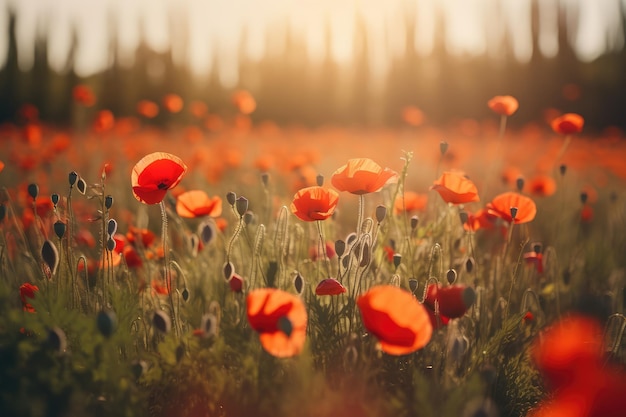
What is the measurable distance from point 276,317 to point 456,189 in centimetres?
83

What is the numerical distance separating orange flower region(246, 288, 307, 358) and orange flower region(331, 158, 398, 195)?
532 millimetres

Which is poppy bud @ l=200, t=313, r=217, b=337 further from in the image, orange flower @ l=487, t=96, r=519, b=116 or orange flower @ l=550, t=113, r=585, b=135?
orange flower @ l=550, t=113, r=585, b=135

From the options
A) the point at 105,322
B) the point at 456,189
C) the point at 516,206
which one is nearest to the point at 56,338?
the point at 105,322

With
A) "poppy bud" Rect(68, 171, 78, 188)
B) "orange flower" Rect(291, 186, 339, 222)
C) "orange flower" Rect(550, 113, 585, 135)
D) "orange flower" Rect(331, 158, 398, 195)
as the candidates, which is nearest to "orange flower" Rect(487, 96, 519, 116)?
"orange flower" Rect(550, 113, 585, 135)

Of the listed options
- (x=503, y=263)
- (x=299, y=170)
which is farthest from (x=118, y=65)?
(x=503, y=263)

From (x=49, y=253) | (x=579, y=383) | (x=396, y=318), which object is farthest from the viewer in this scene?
(x=49, y=253)

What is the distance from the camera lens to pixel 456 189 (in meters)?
1.90

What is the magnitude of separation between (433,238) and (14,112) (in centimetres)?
1995

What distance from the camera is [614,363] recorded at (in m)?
1.93

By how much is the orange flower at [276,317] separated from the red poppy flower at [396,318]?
140 millimetres

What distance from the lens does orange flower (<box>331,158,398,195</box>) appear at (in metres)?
1.75

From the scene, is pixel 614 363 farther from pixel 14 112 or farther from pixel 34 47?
pixel 34 47

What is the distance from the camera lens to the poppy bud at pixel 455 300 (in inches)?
54.3

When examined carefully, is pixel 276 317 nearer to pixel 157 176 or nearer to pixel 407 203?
pixel 157 176
